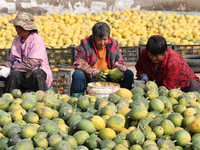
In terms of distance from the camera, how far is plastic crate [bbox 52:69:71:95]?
14.0 feet

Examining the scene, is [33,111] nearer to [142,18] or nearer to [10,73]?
[10,73]

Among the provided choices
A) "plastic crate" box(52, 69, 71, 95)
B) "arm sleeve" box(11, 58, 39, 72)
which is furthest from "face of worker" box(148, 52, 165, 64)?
"arm sleeve" box(11, 58, 39, 72)

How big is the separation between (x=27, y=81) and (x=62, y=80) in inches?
23.4

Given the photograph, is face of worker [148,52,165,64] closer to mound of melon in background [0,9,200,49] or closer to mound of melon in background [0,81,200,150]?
mound of melon in background [0,81,200,150]

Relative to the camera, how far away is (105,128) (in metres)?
1.90

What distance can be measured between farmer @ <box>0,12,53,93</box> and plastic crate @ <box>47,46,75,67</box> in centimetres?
180

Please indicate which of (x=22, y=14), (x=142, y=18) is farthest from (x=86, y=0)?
(x=22, y=14)

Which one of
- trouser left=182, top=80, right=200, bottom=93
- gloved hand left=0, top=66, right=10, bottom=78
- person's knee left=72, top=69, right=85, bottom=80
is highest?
gloved hand left=0, top=66, right=10, bottom=78

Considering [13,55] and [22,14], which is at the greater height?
[22,14]

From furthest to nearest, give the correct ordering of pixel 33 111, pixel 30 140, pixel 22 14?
pixel 22 14
pixel 33 111
pixel 30 140

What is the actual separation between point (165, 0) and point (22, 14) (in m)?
8.05

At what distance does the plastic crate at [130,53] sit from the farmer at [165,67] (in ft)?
8.56

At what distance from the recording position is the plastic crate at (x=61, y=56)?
237 inches

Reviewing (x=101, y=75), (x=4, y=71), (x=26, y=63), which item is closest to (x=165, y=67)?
(x=101, y=75)
